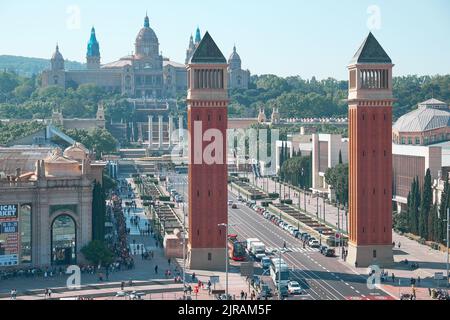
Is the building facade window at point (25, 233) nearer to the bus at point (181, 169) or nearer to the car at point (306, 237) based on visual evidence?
the car at point (306, 237)

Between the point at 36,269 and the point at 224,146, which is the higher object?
the point at 224,146

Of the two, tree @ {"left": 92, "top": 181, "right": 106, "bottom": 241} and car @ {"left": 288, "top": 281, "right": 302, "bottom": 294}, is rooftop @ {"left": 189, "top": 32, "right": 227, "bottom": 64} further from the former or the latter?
car @ {"left": 288, "top": 281, "right": 302, "bottom": 294}

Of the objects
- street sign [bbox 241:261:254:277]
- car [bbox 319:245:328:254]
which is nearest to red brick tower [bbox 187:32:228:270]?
street sign [bbox 241:261:254:277]

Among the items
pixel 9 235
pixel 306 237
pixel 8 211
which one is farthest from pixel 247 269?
pixel 306 237

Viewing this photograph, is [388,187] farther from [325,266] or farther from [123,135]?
[123,135]

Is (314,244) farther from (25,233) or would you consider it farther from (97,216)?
(25,233)
